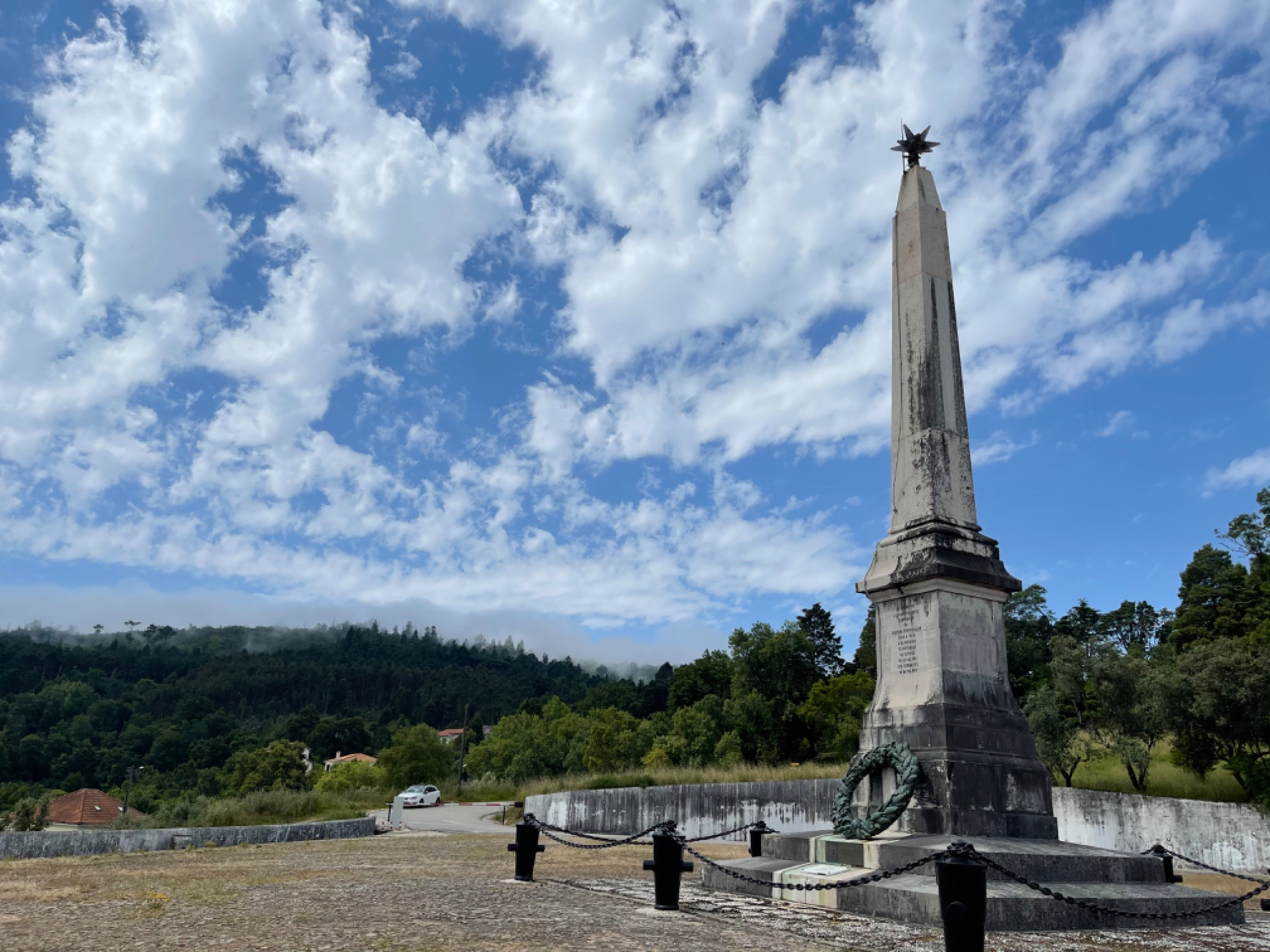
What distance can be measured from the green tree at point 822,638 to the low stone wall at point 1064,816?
4254cm

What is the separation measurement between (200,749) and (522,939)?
116014 mm

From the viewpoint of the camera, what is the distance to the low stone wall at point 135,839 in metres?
12.8

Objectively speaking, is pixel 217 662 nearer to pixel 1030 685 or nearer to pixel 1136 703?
pixel 1030 685

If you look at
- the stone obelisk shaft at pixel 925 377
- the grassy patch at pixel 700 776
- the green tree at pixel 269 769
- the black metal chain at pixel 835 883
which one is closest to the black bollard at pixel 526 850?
the black metal chain at pixel 835 883

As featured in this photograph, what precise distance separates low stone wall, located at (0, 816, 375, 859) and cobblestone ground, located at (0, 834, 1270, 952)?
256 cm

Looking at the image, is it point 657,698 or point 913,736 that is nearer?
point 913,736

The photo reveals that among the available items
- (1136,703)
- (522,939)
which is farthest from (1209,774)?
(522,939)

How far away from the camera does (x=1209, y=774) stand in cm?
2298

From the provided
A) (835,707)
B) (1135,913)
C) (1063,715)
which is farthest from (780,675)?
(1135,913)

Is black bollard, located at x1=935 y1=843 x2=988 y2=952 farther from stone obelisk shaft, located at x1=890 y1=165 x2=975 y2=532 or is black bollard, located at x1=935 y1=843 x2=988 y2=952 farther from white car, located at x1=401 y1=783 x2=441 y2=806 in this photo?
white car, located at x1=401 y1=783 x2=441 y2=806

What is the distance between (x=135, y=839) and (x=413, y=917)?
10.1 metres

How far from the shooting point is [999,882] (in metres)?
7.72


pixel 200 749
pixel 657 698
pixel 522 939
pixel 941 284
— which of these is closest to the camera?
pixel 522 939

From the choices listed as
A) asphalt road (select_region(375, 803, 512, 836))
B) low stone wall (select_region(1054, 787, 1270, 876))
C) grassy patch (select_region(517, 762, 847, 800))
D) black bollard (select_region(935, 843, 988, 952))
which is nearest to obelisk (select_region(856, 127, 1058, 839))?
black bollard (select_region(935, 843, 988, 952))
